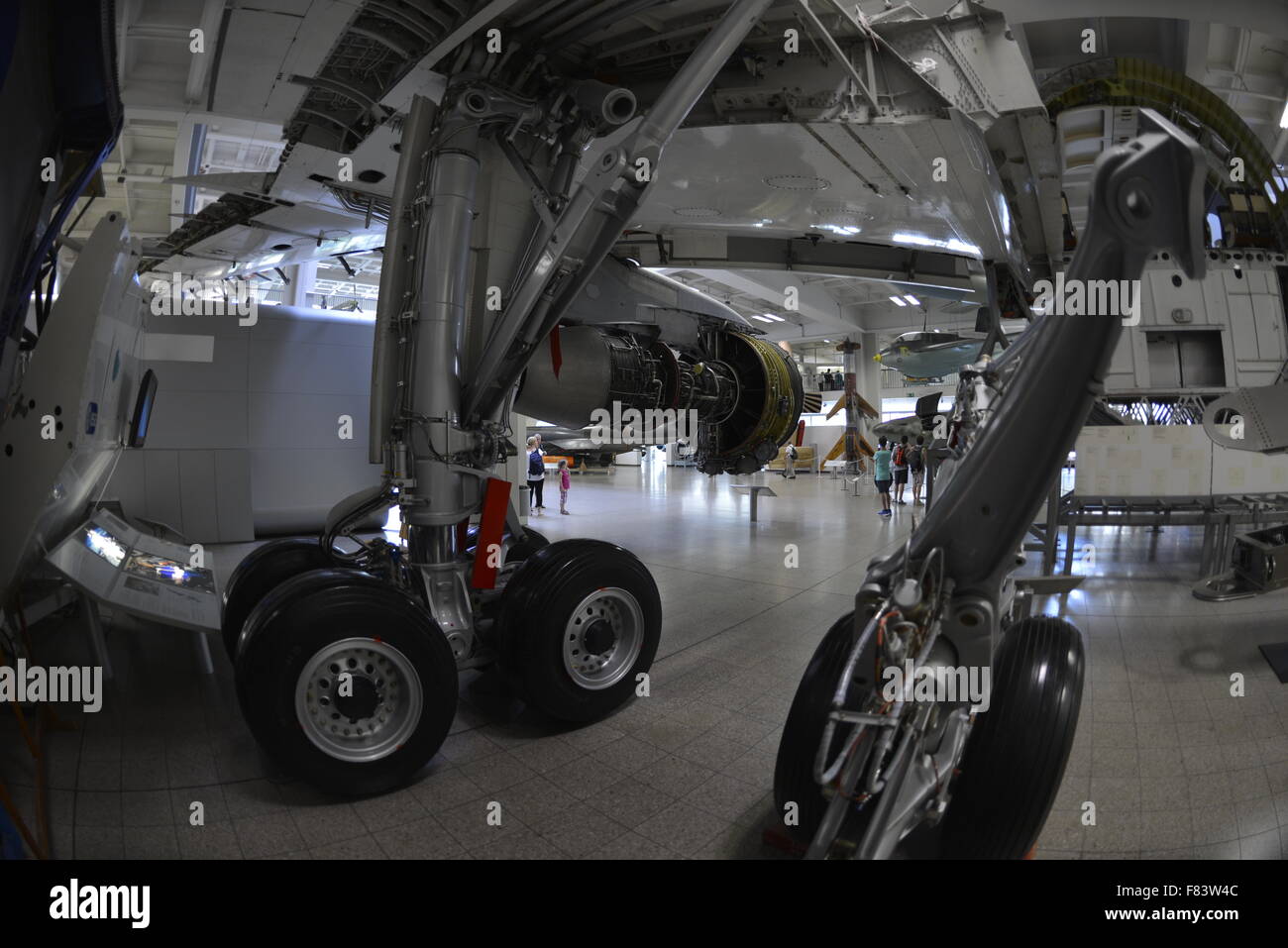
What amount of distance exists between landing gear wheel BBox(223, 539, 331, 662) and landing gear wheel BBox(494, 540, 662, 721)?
144cm

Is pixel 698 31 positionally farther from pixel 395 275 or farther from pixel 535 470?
pixel 535 470

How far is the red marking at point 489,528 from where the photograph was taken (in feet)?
10.1

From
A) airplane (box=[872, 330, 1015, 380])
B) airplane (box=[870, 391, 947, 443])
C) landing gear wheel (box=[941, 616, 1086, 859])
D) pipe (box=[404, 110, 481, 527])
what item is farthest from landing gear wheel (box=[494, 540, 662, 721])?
airplane (box=[872, 330, 1015, 380])

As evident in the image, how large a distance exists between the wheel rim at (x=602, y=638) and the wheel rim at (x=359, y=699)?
2.50ft

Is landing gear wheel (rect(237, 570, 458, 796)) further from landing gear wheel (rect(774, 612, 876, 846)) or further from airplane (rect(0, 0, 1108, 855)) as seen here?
landing gear wheel (rect(774, 612, 876, 846))

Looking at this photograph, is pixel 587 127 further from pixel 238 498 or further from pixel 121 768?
pixel 238 498

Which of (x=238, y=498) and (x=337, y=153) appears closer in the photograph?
(x=337, y=153)

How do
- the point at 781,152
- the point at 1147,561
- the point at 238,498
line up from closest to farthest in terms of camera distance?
the point at 781,152
the point at 1147,561
the point at 238,498

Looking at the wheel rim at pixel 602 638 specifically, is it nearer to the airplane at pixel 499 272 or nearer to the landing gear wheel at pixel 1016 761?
the airplane at pixel 499 272

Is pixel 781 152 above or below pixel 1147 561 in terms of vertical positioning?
above

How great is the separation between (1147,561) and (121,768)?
29.3 feet

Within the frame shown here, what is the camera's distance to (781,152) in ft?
13.4
